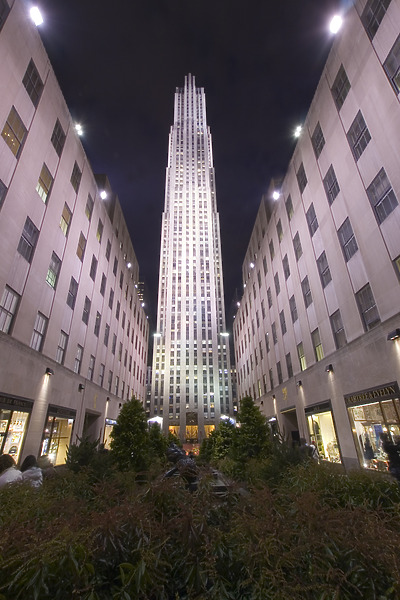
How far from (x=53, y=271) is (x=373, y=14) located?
80.8 feet

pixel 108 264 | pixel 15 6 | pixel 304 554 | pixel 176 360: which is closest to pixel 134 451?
pixel 304 554

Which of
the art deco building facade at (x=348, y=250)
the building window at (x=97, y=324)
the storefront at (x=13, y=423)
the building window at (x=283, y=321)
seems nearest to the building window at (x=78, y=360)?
the building window at (x=97, y=324)

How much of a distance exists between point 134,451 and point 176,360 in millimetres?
85627

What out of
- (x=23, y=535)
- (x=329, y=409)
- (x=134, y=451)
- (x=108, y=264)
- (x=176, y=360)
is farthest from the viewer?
(x=176, y=360)

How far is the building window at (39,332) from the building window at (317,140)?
77.1 feet

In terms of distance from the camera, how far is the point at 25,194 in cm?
1670

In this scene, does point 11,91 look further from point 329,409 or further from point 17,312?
point 329,409

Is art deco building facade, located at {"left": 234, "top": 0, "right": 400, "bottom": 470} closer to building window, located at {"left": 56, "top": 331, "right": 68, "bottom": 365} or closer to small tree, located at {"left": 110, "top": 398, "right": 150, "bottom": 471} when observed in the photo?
small tree, located at {"left": 110, "top": 398, "right": 150, "bottom": 471}

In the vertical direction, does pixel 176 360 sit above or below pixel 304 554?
above

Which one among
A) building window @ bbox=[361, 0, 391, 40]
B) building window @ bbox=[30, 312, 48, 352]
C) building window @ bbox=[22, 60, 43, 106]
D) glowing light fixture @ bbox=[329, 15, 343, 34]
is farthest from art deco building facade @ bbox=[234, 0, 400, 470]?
building window @ bbox=[22, 60, 43, 106]

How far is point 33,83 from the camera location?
1772 cm

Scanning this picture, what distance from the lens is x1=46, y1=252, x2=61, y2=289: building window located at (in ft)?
66.1

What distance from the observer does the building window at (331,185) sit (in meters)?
19.7

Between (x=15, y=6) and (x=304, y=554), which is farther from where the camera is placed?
(x=15, y=6)
